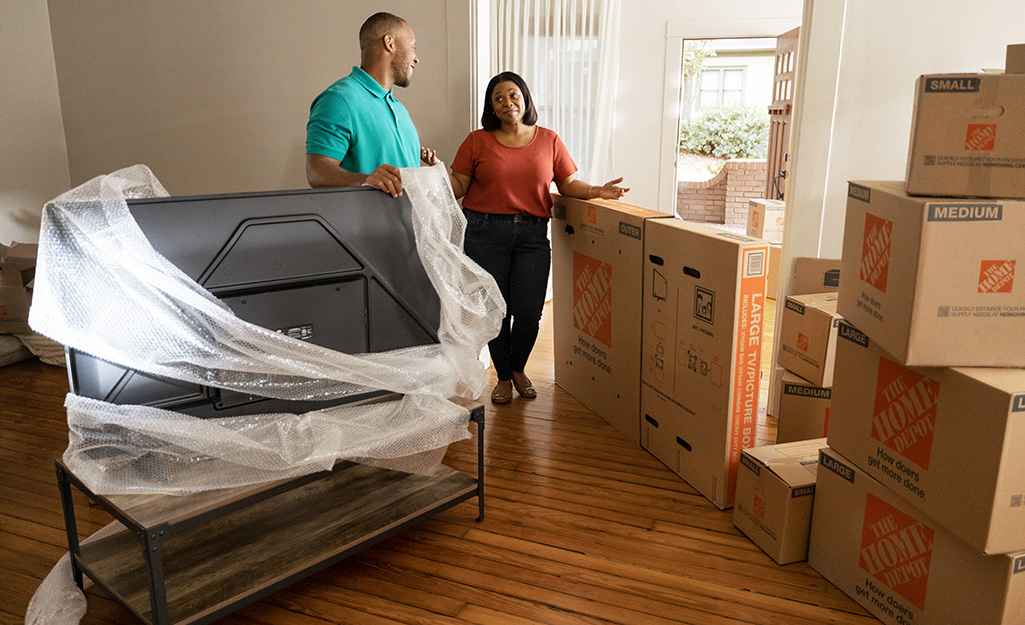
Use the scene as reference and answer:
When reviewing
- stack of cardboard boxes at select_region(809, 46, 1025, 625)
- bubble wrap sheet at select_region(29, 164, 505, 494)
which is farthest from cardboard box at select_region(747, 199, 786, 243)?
bubble wrap sheet at select_region(29, 164, 505, 494)

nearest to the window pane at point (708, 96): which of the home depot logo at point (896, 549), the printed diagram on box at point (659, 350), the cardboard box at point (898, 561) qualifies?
the printed diagram on box at point (659, 350)

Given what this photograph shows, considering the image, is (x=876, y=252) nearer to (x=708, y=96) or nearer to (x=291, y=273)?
(x=291, y=273)

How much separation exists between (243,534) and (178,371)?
→ 24.5 inches

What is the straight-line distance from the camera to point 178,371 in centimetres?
162

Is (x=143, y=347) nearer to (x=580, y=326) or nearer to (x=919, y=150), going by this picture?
(x=919, y=150)

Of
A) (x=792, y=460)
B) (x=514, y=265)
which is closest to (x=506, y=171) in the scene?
(x=514, y=265)

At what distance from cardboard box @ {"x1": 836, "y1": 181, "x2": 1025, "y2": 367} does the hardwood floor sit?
0.78 metres

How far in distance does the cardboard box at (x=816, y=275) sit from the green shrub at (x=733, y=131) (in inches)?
404

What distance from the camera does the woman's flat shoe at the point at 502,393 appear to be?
10.8 ft

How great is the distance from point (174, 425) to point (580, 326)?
1.96 meters

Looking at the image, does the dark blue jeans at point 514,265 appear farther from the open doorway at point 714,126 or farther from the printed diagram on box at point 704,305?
the open doorway at point 714,126

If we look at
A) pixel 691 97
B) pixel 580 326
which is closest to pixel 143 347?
pixel 580 326

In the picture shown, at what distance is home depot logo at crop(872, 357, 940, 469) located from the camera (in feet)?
5.23

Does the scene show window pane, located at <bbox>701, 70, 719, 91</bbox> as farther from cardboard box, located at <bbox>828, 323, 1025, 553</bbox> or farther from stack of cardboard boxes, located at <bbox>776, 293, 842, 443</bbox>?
cardboard box, located at <bbox>828, 323, 1025, 553</bbox>
